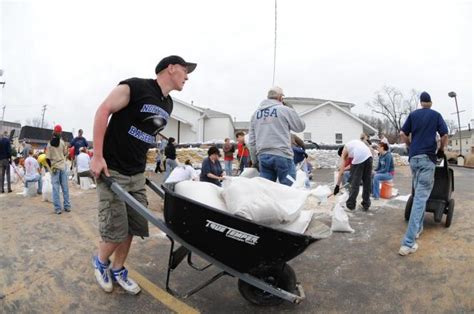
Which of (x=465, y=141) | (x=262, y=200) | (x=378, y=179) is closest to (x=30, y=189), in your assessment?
(x=262, y=200)

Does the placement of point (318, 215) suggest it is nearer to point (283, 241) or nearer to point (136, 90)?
point (283, 241)

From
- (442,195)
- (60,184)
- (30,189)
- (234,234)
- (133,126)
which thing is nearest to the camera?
(234,234)

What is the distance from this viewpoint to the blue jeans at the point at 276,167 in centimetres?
411

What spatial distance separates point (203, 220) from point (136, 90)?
128 cm

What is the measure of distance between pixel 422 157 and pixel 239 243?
2.80 m

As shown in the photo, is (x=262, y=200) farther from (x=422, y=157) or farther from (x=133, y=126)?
(x=422, y=157)

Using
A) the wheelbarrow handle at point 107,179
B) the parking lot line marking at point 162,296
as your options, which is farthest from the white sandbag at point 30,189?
the wheelbarrow handle at point 107,179

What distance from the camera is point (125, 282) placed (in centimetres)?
304

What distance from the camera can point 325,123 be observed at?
28.2 m

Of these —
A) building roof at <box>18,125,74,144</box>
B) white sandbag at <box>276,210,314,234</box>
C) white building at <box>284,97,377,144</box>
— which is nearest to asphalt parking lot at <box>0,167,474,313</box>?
white sandbag at <box>276,210,314,234</box>

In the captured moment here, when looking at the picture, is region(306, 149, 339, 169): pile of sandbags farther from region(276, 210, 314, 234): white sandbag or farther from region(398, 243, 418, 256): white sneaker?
region(276, 210, 314, 234): white sandbag

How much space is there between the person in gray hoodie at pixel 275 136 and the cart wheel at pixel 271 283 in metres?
1.60

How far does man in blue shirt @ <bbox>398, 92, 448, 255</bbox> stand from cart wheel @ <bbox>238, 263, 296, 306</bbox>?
1.84m

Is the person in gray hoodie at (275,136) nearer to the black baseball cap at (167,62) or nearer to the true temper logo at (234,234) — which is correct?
the black baseball cap at (167,62)
